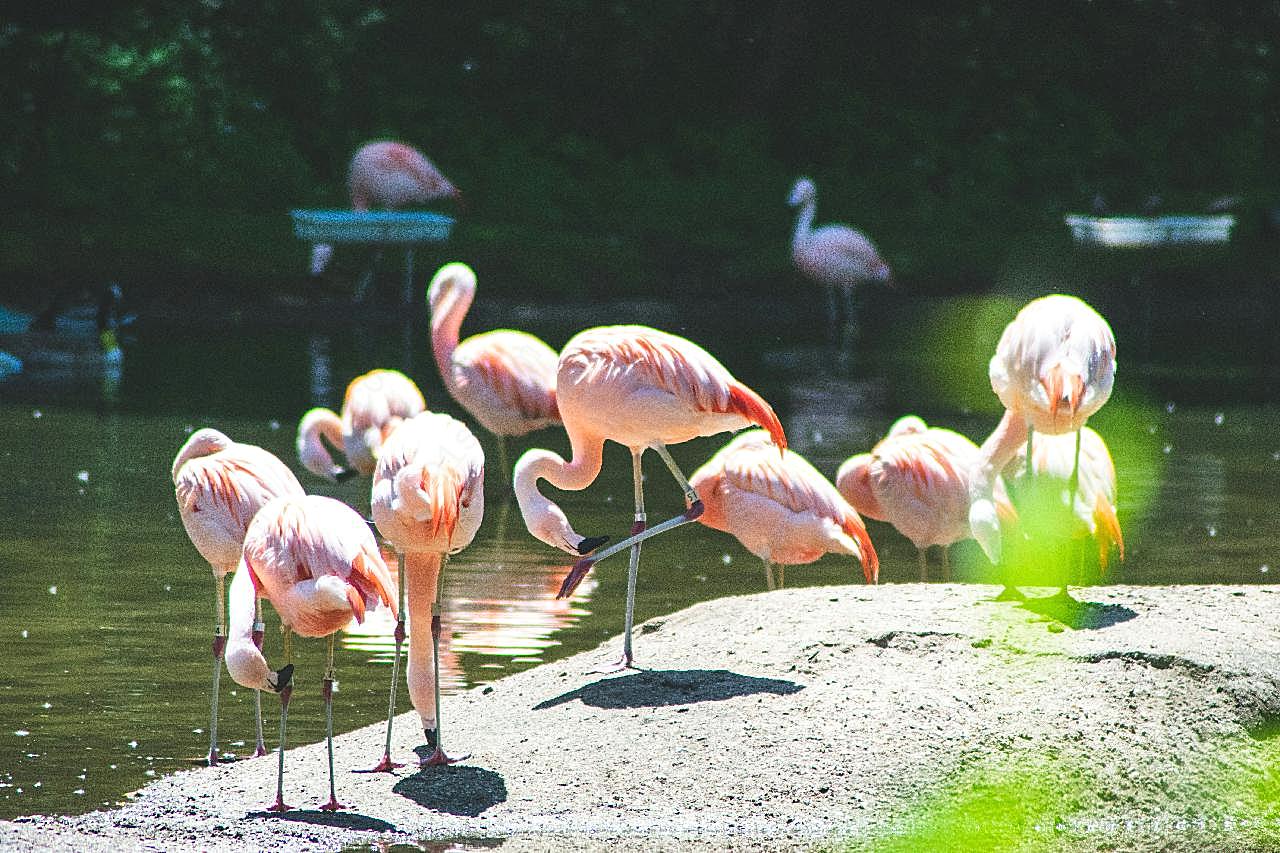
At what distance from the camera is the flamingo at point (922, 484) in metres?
6.98

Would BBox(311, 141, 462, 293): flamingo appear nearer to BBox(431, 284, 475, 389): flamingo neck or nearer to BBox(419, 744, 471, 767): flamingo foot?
BBox(431, 284, 475, 389): flamingo neck

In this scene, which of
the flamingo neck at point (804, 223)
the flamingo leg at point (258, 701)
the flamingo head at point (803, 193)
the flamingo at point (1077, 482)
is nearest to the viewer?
the flamingo leg at point (258, 701)

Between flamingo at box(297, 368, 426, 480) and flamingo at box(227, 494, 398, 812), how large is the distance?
3959 millimetres

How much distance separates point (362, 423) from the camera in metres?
9.08

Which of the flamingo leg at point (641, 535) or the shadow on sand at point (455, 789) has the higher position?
the flamingo leg at point (641, 535)

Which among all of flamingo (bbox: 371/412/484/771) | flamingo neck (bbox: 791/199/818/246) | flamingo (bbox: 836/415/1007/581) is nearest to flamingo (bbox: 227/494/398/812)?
flamingo (bbox: 371/412/484/771)

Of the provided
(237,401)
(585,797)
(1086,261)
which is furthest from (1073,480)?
(1086,261)

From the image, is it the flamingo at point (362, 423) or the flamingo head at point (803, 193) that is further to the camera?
the flamingo head at point (803, 193)

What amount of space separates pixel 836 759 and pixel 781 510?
1.71 m

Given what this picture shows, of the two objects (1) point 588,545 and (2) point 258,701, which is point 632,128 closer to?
(1) point 588,545

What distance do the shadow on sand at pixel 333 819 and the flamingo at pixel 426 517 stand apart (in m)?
0.33

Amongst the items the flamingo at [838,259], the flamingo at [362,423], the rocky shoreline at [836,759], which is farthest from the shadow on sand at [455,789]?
the flamingo at [838,259]

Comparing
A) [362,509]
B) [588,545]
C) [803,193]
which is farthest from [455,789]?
[803,193]

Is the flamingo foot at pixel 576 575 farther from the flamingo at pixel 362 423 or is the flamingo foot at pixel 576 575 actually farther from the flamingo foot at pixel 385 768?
the flamingo at pixel 362 423
